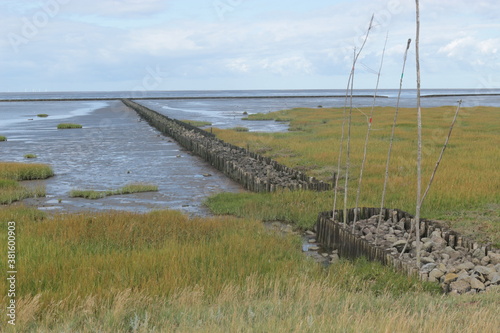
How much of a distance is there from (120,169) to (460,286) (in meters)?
17.8

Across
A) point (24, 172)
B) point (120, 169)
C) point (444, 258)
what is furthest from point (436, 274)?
point (120, 169)

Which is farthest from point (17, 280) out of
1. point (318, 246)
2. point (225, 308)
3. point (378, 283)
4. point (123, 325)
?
point (318, 246)

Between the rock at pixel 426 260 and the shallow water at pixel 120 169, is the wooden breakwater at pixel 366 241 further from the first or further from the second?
the shallow water at pixel 120 169

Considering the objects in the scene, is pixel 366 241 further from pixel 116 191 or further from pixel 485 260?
pixel 116 191

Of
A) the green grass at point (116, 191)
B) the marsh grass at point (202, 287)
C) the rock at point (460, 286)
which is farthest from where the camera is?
the green grass at point (116, 191)

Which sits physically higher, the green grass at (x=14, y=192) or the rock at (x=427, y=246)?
the rock at (x=427, y=246)

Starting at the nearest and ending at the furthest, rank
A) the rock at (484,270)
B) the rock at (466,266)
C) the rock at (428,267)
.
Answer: the rock at (484,270) → the rock at (466,266) → the rock at (428,267)

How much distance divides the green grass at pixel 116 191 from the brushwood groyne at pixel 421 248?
783cm

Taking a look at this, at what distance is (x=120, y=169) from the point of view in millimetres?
22641

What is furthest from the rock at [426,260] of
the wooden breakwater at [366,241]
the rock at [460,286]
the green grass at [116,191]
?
the green grass at [116,191]

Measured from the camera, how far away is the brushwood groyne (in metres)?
7.68

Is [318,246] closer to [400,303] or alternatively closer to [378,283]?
[378,283]

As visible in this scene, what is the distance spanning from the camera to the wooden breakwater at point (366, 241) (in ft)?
27.0

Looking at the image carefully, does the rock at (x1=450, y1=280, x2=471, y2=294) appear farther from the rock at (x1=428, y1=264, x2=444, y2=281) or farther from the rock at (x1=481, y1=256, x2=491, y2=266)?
the rock at (x1=481, y1=256, x2=491, y2=266)
